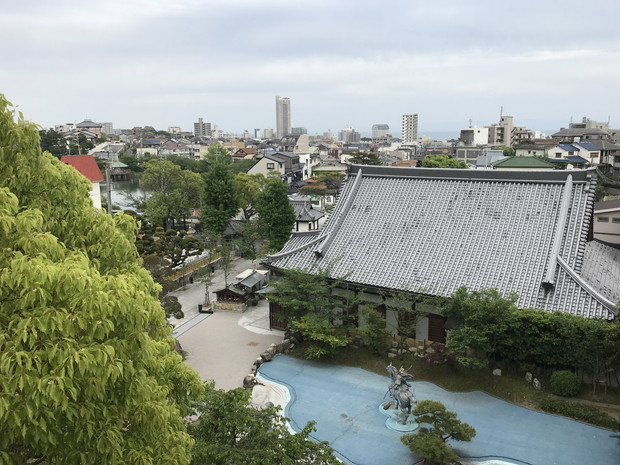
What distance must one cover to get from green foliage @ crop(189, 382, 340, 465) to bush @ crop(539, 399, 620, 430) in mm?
10410

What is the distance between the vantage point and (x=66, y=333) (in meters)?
5.21

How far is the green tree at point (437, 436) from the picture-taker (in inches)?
540

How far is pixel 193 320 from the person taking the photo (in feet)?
90.2

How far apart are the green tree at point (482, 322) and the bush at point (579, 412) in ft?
8.22

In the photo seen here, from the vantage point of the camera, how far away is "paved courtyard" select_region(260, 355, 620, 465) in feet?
49.0

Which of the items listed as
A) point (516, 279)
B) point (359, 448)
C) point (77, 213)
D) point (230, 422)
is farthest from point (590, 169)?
point (77, 213)

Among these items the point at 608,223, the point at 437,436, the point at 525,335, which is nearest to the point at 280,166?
the point at 608,223

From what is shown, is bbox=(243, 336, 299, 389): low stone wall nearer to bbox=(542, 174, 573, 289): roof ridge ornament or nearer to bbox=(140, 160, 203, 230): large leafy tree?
bbox=(542, 174, 573, 289): roof ridge ornament

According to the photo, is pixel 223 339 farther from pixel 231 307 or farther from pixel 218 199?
pixel 218 199

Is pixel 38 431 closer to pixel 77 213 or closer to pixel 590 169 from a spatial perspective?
pixel 77 213

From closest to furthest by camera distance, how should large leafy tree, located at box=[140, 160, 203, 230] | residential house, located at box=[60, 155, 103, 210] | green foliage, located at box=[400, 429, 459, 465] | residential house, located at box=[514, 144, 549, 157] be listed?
green foliage, located at box=[400, 429, 459, 465], residential house, located at box=[60, 155, 103, 210], large leafy tree, located at box=[140, 160, 203, 230], residential house, located at box=[514, 144, 549, 157]

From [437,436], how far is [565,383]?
6554 millimetres

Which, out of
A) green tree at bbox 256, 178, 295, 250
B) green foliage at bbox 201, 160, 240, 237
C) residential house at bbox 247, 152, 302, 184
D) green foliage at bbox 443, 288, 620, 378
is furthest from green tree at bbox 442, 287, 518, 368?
residential house at bbox 247, 152, 302, 184

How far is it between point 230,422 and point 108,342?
6380mm
